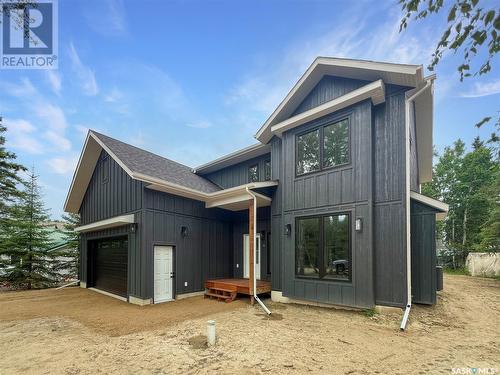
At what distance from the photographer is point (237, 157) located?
11.8m

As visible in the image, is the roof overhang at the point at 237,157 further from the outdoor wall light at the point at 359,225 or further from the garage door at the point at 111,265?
the garage door at the point at 111,265

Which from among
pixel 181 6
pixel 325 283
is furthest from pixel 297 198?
pixel 181 6

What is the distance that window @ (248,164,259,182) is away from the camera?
1159 cm

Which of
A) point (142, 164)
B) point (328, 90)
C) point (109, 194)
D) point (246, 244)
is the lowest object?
point (246, 244)

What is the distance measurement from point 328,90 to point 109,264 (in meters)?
10.4

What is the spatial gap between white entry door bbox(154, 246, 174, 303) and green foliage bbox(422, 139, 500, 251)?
22.6 metres

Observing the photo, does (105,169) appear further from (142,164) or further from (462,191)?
(462,191)

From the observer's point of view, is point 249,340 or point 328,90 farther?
point 328,90

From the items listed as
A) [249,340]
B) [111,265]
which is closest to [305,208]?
[249,340]

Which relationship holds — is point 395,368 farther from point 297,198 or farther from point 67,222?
point 67,222

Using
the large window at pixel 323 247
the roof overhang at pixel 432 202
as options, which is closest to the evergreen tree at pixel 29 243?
the large window at pixel 323 247

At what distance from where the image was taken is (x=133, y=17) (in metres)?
9.33

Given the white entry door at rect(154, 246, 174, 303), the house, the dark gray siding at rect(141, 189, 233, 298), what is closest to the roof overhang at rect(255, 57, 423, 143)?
the house

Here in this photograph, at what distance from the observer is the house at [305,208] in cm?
686
